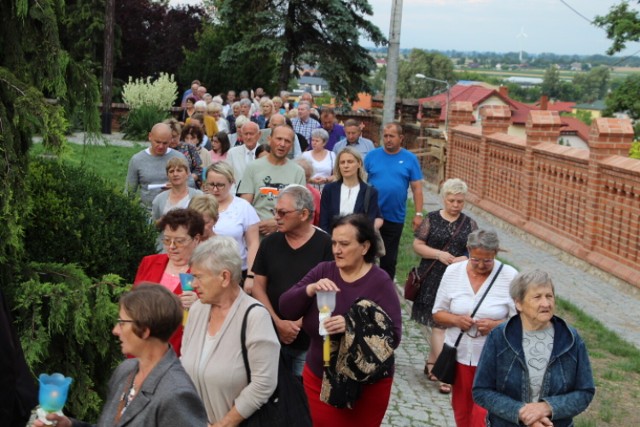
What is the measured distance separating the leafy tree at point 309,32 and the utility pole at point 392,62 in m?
18.1

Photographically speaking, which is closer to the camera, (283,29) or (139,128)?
(139,128)

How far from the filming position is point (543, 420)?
5.28m

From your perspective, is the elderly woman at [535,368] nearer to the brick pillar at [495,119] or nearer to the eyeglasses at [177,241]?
the eyeglasses at [177,241]

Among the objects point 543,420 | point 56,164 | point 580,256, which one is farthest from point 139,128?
point 543,420

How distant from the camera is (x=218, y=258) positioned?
5.24 meters

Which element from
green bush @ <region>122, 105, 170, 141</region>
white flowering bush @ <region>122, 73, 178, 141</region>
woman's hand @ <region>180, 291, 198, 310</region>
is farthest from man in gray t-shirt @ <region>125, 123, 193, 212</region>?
green bush @ <region>122, 105, 170, 141</region>

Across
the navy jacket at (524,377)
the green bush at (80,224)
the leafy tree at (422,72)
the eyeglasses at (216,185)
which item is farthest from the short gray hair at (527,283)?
the leafy tree at (422,72)

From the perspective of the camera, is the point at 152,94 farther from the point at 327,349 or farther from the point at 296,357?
the point at 327,349

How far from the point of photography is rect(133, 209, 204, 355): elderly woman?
632cm

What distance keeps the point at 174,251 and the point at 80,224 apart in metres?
0.71

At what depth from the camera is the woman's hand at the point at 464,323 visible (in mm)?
7082

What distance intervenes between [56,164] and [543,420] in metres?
3.50

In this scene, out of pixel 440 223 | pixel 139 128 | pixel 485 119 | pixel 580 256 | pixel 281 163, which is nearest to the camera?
pixel 440 223

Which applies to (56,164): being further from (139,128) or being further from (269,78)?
(269,78)
